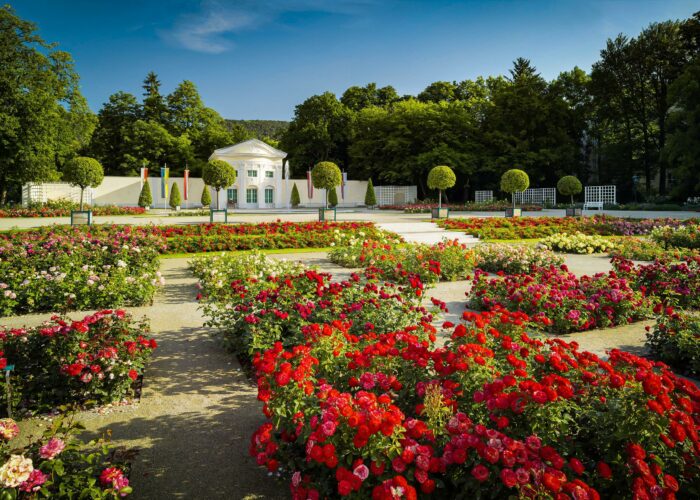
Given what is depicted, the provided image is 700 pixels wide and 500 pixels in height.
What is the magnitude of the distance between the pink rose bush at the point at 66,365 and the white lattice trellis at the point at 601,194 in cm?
Answer: 3292

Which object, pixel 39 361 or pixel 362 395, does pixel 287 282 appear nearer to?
pixel 39 361

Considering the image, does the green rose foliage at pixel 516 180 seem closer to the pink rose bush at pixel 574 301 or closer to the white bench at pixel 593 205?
the white bench at pixel 593 205

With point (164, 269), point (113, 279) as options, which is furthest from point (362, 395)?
point (164, 269)

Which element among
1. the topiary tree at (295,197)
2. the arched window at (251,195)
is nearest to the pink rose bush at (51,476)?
the arched window at (251,195)

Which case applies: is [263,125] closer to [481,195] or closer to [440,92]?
[440,92]

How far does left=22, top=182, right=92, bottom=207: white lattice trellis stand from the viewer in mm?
30109

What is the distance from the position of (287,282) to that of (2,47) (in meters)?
32.6

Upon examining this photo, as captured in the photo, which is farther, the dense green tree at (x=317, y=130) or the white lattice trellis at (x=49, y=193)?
the dense green tree at (x=317, y=130)

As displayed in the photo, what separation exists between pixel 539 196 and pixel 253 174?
2232 centimetres

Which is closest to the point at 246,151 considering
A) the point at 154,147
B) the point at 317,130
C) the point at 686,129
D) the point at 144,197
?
the point at 144,197

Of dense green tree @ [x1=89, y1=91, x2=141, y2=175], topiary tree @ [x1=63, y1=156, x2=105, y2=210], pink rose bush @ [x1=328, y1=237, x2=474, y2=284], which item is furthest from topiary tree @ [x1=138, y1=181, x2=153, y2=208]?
pink rose bush @ [x1=328, y1=237, x2=474, y2=284]

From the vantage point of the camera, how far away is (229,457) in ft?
9.39

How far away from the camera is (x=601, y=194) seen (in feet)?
103

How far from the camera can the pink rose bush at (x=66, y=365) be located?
3.46 metres
